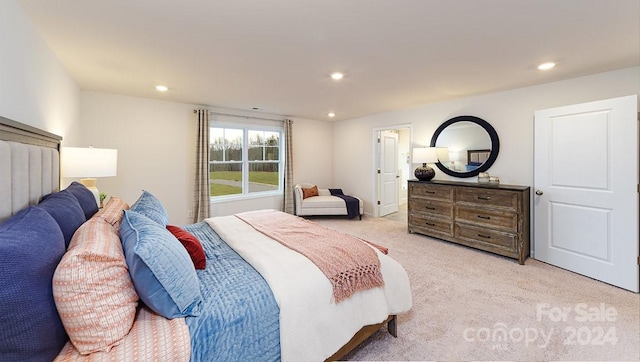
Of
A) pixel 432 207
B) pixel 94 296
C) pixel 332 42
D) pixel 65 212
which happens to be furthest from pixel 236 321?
pixel 432 207

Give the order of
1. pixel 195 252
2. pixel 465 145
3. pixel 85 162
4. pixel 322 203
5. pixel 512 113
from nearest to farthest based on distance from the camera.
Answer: pixel 195 252 → pixel 85 162 → pixel 512 113 → pixel 465 145 → pixel 322 203

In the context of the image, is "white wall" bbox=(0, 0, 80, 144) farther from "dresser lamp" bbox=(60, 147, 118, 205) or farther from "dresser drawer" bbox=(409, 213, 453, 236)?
"dresser drawer" bbox=(409, 213, 453, 236)

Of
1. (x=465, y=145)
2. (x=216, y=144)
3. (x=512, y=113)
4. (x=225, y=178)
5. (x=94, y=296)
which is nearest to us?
(x=94, y=296)

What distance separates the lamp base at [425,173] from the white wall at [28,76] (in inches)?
181

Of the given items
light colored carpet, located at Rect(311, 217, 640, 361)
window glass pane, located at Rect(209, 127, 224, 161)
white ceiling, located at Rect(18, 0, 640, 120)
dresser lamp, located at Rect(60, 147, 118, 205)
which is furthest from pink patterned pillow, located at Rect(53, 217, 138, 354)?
window glass pane, located at Rect(209, 127, 224, 161)

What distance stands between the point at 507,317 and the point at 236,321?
7.15 ft

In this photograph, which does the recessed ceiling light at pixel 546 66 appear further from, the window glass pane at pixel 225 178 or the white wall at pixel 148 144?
the window glass pane at pixel 225 178

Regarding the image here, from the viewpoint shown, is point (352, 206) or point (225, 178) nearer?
point (225, 178)

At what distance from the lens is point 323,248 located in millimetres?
1870

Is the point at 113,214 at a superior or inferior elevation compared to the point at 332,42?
inferior

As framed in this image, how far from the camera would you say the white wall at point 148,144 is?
3.81 meters

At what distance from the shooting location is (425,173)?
4.45 metres

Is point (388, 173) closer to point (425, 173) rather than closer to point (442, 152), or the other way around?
point (425, 173)

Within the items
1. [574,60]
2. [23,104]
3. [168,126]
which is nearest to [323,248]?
[23,104]
